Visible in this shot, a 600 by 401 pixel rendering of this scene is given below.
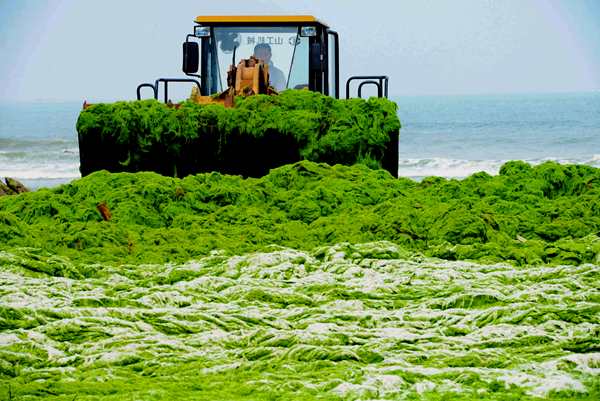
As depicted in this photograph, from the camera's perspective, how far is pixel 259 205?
28.0 ft

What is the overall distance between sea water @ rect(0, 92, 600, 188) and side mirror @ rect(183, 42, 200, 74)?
1774cm

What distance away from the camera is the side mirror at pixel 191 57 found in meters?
12.5

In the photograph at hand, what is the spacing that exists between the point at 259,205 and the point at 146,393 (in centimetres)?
442

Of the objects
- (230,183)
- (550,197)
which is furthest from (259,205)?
(550,197)

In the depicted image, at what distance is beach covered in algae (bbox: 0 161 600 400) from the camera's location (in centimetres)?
437

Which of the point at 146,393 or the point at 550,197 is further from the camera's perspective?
the point at 550,197

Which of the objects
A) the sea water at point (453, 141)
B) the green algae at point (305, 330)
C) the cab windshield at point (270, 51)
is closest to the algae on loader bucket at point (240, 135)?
the cab windshield at point (270, 51)

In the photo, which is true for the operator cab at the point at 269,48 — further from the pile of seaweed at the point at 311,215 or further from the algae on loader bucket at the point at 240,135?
the pile of seaweed at the point at 311,215

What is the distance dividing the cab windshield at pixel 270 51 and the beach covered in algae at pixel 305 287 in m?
3.83

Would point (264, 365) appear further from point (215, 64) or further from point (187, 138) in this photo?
point (215, 64)

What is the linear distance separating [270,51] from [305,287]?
7574 mm

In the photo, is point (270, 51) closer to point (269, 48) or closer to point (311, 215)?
point (269, 48)

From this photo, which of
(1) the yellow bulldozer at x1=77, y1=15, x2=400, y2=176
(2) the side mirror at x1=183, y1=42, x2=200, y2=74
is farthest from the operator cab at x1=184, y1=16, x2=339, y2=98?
(1) the yellow bulldozer at x1=77, y1=15, x2=400, y2=176

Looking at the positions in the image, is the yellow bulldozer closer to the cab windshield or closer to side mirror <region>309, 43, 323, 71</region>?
side mirror <region>309, 43, 323, 71</region>
